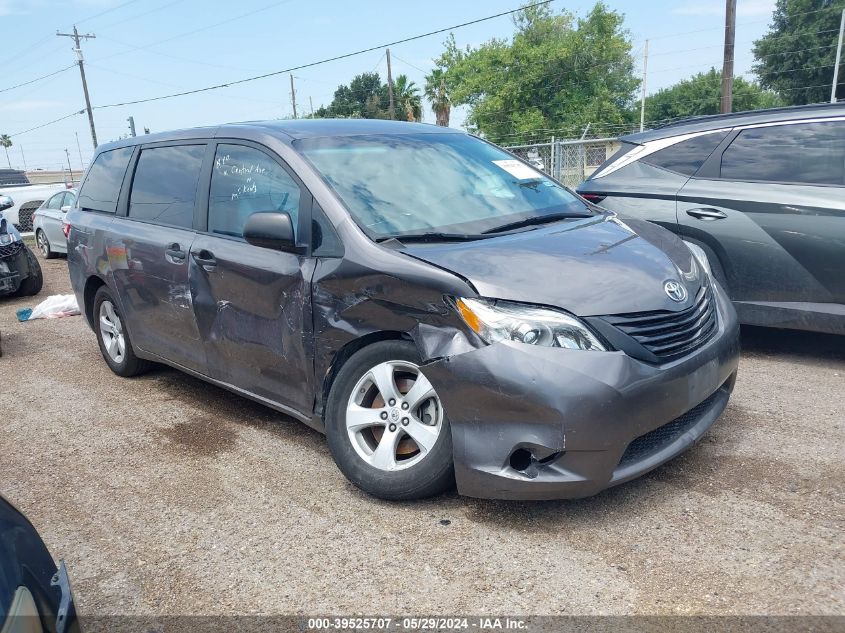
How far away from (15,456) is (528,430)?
10.1 feet

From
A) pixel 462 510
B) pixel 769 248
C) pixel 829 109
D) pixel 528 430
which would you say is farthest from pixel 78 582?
pixel 829 109

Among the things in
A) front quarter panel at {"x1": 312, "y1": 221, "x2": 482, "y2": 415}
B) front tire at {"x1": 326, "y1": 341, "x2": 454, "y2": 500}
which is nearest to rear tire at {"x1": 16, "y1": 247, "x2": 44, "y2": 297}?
front quarter panel at {"x1": 312, "y1": 221, "x2": 482, "y2": 415}

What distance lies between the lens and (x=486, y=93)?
170ft

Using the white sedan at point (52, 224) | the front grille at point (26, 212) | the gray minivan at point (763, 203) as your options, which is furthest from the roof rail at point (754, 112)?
the front grille at point (26, 212)

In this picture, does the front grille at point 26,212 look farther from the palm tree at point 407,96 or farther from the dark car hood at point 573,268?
the palm tree at point 407,96

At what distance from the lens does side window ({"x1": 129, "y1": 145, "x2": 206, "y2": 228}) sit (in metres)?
4.29

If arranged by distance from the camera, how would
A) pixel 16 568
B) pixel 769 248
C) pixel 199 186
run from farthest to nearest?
pixel 769 248
pixel 199 186
pixel 16 568

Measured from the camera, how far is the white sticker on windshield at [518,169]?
4.10m

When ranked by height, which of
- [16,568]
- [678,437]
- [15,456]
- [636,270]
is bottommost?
[15,456]

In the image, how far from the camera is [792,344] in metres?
5.37

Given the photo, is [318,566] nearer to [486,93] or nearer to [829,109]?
[829,109]

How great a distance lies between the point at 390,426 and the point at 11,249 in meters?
8.19

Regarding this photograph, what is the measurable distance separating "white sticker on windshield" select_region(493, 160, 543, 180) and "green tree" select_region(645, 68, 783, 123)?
55596 mm

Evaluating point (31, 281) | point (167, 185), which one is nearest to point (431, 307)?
point (167, 185)
